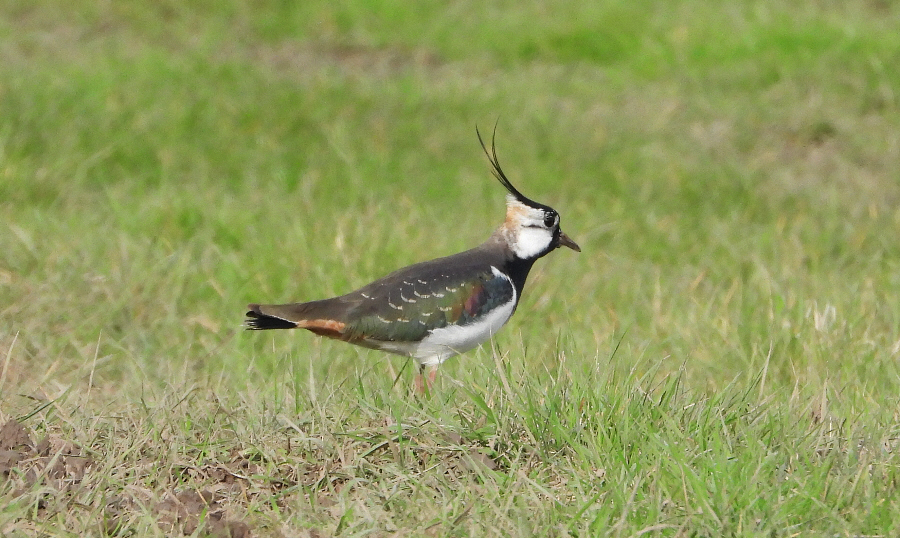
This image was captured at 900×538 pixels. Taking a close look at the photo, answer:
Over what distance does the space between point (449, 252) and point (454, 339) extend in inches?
77.2

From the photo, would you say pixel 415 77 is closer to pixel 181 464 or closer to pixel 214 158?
pixel 214 158

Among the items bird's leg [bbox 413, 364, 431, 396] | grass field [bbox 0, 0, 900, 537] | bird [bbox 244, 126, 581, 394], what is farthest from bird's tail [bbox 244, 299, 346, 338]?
bird's leg [bbox 413, 364, 431, 396]

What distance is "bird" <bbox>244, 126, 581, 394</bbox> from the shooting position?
4129 millimetres

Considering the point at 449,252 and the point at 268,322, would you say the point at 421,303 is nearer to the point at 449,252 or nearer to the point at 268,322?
the point at 268,322

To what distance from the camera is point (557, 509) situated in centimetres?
311

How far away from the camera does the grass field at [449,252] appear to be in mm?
3188

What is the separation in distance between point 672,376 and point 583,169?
13.3ft

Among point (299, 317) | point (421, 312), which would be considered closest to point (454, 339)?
point (421, 312)

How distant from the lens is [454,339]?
13.8 feet

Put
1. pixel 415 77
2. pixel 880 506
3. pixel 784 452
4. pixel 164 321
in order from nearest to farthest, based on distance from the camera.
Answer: pixel 880 506
pixel 784 452
pixel 164 321
pixel 415 77

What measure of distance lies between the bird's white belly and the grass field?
0.15 m

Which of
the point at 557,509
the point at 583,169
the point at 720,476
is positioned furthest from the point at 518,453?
the point at 583,169

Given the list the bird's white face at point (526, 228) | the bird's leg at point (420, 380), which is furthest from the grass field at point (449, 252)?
the bird's white face at point (526, 228)

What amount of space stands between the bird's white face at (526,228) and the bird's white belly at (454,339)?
1.24 feet
